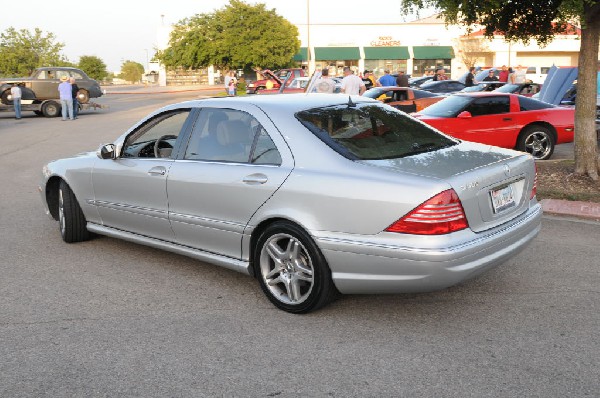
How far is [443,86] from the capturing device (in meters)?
25.6

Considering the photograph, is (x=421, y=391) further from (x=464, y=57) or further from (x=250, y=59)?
(x=464, y=57)

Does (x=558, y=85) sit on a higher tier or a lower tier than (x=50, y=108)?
higher

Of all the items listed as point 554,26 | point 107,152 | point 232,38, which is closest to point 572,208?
point 554,26

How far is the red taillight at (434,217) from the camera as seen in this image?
3.69m

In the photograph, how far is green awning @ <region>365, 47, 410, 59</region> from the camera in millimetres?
62312

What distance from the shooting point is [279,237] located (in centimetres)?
423

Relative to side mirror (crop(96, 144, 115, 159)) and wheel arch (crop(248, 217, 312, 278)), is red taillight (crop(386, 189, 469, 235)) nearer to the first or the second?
wheel arch (crop(248, 217, 312, 278))

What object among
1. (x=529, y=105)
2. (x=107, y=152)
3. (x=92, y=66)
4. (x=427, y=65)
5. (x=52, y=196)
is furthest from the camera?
(x=92, y=66)

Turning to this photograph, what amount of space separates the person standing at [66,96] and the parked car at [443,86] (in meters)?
13.9

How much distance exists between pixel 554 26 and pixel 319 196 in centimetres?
694

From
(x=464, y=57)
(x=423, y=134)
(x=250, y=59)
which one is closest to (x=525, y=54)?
(x=464, y=57)

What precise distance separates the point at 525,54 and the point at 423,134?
65481 millimetres

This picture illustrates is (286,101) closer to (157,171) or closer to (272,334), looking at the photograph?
(157,171)

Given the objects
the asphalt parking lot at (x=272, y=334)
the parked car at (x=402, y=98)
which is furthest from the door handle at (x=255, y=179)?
the parked car at (x=402, y=98)
